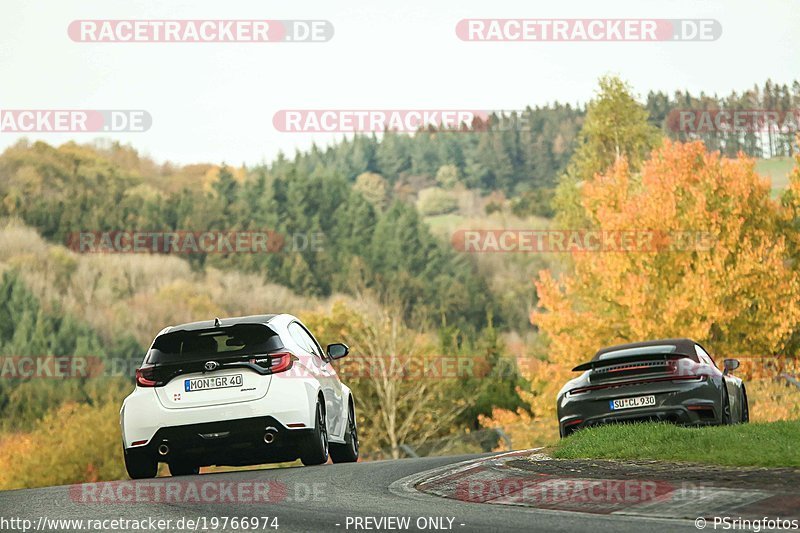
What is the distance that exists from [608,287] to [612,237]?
1773 mm

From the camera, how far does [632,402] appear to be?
1579cm

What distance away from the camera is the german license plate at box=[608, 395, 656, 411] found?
51.6ft

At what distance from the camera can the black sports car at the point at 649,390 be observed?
15641 millimetres

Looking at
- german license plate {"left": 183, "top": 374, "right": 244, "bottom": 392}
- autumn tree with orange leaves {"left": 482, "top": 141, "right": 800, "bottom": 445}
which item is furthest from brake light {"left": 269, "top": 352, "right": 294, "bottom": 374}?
autumn tree with orange leaves {"left": 482, "top": 141, "right": 800, "bottom": 445}

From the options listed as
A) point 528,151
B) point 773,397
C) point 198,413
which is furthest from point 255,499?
point 528,151

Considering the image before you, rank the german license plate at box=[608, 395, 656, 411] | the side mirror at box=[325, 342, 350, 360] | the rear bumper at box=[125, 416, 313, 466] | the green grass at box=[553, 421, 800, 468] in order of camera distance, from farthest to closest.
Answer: the german license plate at box=[608, 395, 656, 411], the side mirror at box=[325, 342, 350, 360], the rear bumper at box=[125, 416, 313, 466], the green grass at box=[553, 421, 800, 468]

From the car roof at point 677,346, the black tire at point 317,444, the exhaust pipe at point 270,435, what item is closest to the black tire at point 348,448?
the black tire at point 317,444

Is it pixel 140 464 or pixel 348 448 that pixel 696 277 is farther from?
pixel 140 464

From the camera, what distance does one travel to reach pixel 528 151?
154000 millimetres

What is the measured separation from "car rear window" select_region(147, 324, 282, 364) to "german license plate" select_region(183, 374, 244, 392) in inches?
9.2

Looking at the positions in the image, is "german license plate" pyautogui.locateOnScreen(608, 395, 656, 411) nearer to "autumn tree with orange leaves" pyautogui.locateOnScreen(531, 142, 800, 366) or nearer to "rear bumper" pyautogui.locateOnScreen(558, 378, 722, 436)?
"rear bumper" pyautogui.locateOnScreen(558, 378, 722, 436)

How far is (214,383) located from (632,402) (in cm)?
564

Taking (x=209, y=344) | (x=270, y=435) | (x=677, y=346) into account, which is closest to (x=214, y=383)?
(x=209, y=344)

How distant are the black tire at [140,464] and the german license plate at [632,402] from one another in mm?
5952
